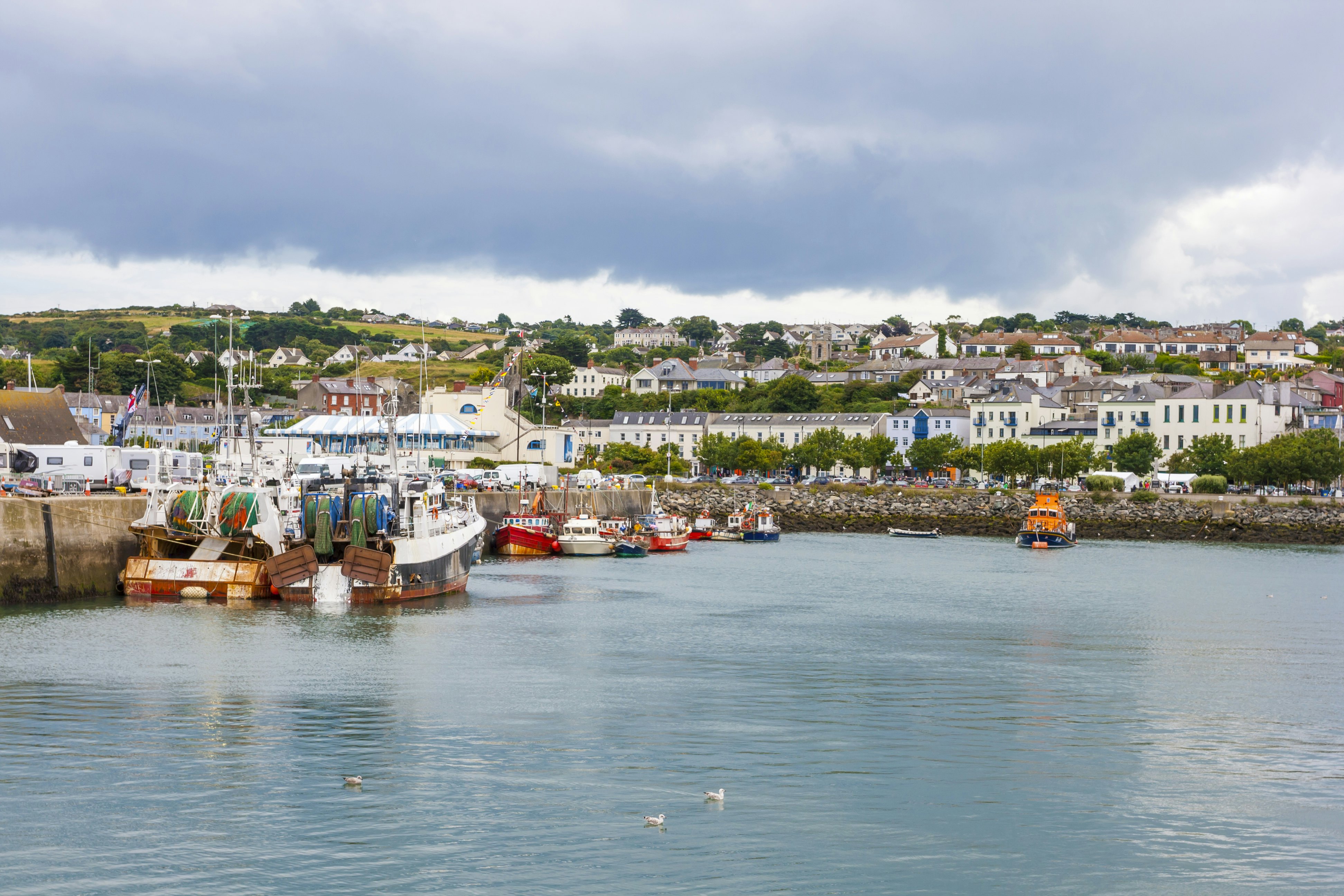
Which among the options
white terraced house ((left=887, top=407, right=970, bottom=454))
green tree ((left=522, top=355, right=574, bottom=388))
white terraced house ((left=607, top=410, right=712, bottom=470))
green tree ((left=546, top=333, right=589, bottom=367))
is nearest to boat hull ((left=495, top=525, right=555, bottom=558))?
white terraced house ((left=607, top=410, right=712, bottom=470))

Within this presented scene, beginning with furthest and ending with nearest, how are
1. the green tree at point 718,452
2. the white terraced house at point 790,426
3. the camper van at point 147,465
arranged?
the white terraced house at point 790,426, the green tree at point 718,452, the camper van at point 147,465

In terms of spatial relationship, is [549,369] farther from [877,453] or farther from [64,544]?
[64,544]

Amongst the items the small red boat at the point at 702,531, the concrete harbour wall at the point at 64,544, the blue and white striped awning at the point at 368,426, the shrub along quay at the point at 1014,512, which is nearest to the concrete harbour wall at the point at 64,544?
the concrete harbour wall at the point at 64,544

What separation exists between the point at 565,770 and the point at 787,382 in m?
126

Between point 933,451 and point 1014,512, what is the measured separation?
82.2ft

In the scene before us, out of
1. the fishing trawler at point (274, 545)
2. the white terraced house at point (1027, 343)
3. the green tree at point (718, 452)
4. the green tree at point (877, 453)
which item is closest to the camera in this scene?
the fishing trawler at point (274, 545)

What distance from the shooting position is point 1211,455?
3949 inches

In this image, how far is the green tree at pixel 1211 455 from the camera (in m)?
99.6

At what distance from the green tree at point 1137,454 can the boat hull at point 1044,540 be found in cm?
3013

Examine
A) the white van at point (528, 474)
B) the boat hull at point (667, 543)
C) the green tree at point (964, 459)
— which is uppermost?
the green tree at point (964, 459)

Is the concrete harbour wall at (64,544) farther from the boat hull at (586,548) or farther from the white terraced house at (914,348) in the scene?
the white terraced house at (914,348)

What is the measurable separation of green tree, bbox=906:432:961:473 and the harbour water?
77272 mm

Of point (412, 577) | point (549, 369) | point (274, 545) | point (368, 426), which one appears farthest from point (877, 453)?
point (274, 545)

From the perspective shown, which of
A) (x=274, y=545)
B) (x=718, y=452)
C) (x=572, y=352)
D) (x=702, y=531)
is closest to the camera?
(x=274, y=545)
